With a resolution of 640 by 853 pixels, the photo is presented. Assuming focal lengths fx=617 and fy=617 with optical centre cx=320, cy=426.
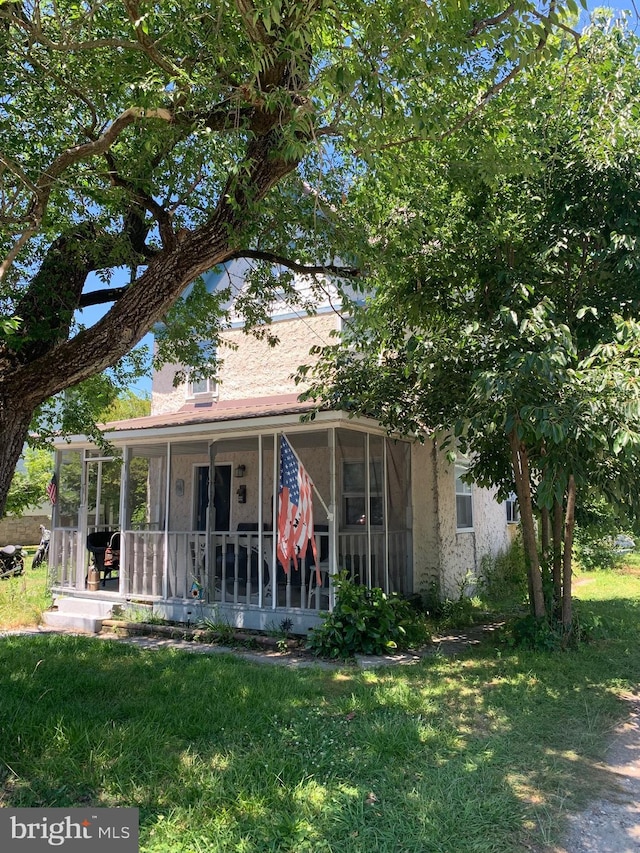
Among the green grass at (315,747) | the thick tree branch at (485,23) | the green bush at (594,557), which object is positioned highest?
the thick tree branch at (485,23)

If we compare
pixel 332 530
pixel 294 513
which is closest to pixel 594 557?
pixel 332 530

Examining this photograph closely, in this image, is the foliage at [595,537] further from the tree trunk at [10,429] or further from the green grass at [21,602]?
the green grass at [21,602]

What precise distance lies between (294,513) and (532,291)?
3903 millimetres

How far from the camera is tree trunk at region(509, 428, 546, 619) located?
7.82 m

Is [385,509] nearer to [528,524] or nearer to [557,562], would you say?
[528,524]

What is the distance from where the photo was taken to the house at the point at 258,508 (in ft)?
29.7

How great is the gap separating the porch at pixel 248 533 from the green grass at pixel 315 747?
2.04 metres

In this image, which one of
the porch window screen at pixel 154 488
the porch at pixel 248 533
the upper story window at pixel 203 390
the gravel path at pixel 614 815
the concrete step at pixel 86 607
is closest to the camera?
the gravel path at pixel 614 815

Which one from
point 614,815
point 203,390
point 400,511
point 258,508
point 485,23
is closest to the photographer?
point 614,815

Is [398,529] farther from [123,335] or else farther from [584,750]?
[123,335]

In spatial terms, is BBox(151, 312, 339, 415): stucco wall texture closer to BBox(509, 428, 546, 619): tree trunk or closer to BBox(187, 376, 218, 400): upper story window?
BBox(187, 376, 218, 400): upper story window

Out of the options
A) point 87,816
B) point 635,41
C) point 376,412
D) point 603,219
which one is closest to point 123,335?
point 87,816

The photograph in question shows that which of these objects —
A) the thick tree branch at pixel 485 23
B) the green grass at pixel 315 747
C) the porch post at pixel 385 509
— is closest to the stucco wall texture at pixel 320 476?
the porch post at pixel 385 509

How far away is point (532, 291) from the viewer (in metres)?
6.32
